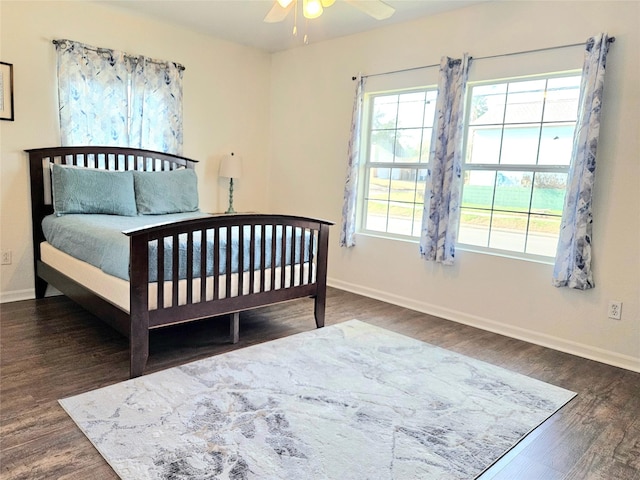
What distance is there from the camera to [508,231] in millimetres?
3559

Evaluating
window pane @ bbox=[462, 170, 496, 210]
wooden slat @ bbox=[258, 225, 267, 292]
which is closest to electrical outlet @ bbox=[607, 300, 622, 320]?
window pane @ bbox=[462, 170, 496, 210]

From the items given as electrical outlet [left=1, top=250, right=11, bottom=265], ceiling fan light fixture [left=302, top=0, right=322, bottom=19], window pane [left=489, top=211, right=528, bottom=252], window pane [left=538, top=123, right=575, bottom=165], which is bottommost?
electrical outlet [left=1, top=250, right=11, bottom=265]

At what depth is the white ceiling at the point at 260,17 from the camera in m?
3.73

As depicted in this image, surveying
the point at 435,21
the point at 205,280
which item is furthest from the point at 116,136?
the point at 435,21

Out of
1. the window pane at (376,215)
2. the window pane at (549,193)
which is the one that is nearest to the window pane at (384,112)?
the window pane at (376,215)

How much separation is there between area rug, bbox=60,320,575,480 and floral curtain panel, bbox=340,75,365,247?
5.75 ft

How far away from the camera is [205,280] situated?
2.74 m

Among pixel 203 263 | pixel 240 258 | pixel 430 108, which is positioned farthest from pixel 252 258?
pixel 430 108

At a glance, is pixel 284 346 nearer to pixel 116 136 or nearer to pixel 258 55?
pixel 116 136

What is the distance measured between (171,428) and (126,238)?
1.19 m

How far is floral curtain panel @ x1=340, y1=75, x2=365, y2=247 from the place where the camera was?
4.34 meters

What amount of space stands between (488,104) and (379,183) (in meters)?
1.25

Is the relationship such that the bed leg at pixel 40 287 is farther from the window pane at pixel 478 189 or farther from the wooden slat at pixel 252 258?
the window pane at pixel 478 189

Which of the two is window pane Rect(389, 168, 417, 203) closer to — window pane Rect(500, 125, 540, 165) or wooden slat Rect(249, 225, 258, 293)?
window pane Rect(500, 125, 540, 165)
